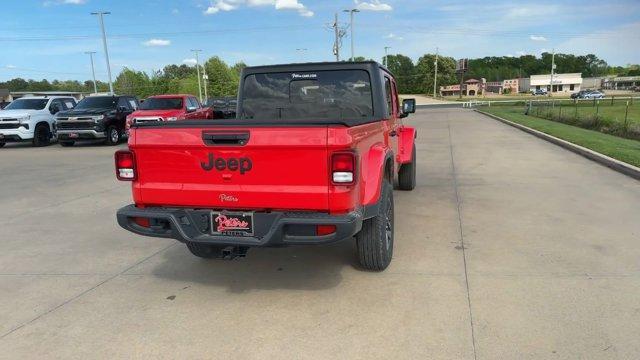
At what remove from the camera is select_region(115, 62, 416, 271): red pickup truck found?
3.41 m

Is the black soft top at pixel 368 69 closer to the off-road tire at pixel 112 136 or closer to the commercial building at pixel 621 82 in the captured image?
the off-road tire at pixel 112 136

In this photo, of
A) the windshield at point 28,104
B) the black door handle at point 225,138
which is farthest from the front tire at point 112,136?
the black door handle at point 225,138

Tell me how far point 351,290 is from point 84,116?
1574 centimetres

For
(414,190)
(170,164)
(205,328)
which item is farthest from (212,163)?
(414,190)

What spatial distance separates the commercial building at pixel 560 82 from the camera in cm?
13230

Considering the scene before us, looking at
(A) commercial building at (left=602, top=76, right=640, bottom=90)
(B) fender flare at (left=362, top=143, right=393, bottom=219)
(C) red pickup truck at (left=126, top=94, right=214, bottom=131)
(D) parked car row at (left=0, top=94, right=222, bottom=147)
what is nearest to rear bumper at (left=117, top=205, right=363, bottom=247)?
(B) fender flare at (left=362, top=143, right=393, bottom=219)

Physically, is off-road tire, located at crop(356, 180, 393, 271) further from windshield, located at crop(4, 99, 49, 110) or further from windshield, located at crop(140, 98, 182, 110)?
windshield, located at crop(4, 99, 49, 110)

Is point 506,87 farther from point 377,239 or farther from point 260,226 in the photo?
point 260,226

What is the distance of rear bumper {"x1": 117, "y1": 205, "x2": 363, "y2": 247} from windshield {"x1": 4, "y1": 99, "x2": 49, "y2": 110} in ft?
56.1

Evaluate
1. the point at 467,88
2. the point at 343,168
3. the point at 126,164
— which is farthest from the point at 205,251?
the point at 467,88

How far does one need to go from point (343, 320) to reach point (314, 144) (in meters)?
1.31

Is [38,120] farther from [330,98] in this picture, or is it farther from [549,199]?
[549,199]

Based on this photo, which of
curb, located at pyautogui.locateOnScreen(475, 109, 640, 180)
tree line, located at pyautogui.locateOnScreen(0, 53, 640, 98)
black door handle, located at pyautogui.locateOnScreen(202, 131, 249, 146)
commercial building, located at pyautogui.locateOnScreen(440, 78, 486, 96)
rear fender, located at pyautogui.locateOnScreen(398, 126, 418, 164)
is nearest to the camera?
black door handle, located at pyautogui.locateOnScreen(202, 131, 249, 146)

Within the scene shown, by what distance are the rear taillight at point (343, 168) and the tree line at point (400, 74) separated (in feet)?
221
